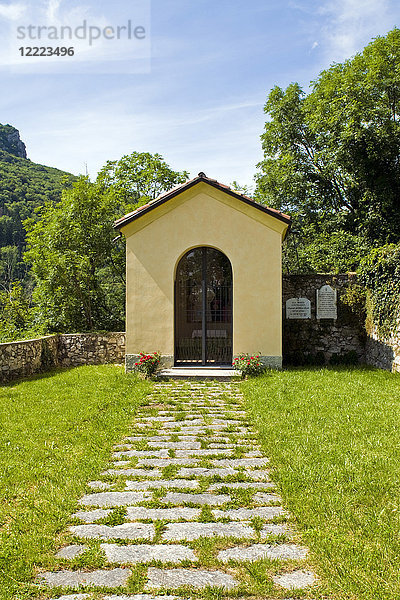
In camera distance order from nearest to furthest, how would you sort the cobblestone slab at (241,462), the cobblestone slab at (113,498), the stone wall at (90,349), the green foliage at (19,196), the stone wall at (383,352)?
1. the cobblestone slab at (113,498)
2. the cobblestone slab at (241,462)
3. the stone wall at (383,352)
4. the stone wall at (90,349)
5. the green foliage at (19,196)

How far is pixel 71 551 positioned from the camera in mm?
3230

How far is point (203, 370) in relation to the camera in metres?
11.4

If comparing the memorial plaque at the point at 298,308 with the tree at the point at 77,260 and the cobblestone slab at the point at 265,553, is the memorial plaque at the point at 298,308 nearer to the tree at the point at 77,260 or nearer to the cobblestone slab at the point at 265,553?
the tree at the point at 77,260

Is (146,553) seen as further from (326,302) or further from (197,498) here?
(326,302)

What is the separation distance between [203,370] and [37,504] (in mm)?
7540

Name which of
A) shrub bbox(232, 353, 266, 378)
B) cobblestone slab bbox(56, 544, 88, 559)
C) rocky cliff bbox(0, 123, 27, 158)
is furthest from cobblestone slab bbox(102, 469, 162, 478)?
rocky cliff bbox(0, 123, 27, 158)

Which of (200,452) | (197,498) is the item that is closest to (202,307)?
(200,452)

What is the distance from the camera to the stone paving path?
2826 mm

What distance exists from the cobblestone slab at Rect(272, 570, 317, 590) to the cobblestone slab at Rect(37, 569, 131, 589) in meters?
0.94

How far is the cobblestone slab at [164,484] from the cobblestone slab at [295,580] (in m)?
1.61

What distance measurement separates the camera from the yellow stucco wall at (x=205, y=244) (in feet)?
38.0

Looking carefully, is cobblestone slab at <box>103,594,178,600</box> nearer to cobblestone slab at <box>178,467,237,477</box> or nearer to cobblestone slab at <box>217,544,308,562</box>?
cobblestone slab at <box>217,544,308,562</box>

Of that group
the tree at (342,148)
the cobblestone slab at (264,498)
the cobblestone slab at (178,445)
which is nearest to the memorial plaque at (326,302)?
the tree at (342,148)

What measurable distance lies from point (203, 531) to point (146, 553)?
1.67 feet
